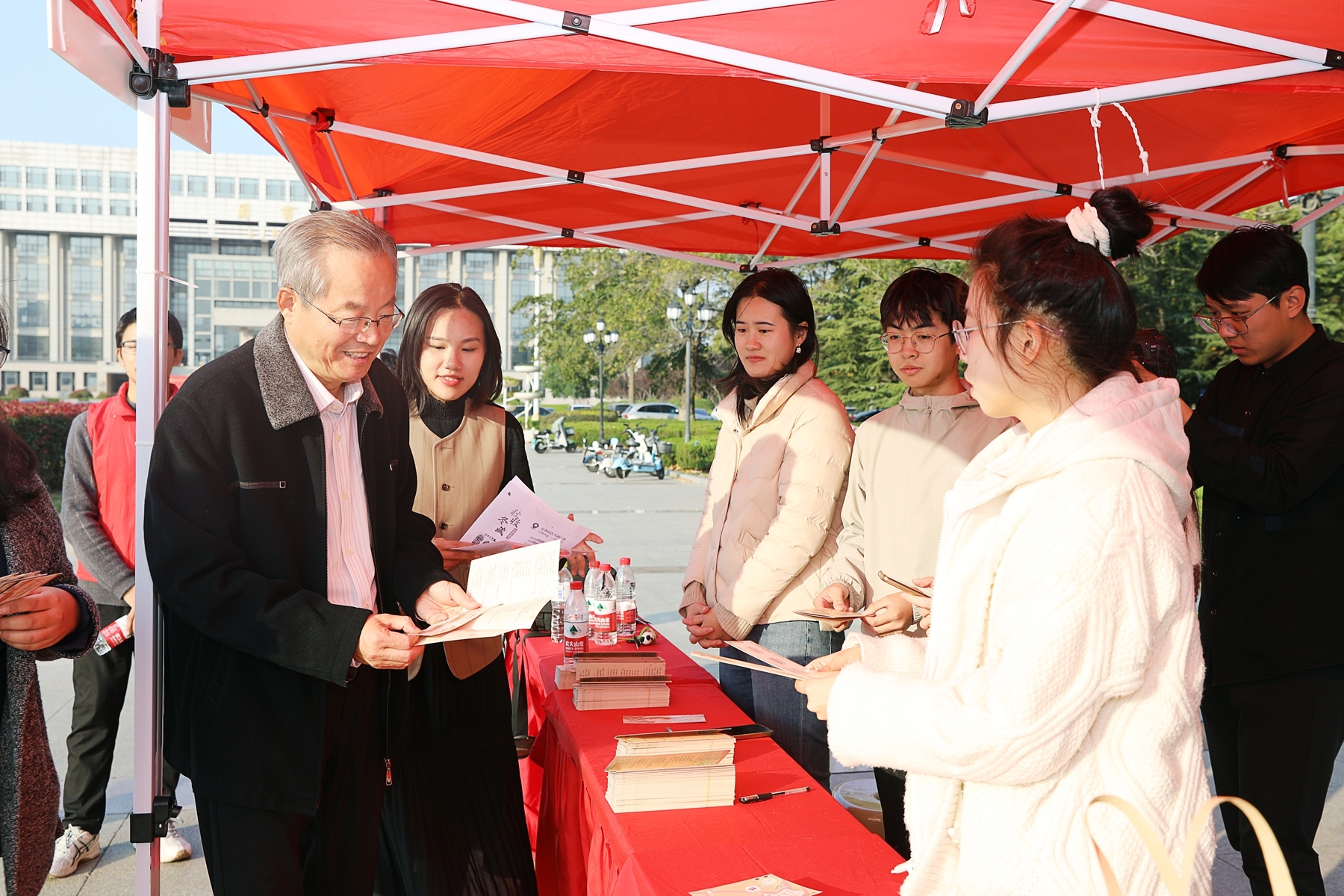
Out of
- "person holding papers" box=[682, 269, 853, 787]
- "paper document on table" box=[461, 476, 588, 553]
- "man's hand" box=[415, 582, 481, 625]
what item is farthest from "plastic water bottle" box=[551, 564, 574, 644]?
"man's hand" box=[415, 582, 481, 625]

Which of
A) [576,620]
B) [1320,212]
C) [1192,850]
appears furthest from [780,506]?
[1320,212]

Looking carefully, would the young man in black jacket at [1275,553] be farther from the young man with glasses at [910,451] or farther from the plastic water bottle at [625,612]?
the plastic water bottle at [625,612]

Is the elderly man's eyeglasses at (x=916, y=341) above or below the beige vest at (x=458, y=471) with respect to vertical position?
above

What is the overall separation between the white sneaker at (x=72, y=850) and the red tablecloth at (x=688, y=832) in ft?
5.95

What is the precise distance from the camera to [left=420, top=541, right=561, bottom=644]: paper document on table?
1669mm

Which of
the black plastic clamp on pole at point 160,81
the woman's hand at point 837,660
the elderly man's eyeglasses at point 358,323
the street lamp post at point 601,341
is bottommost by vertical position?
the woman's hand at point 837,660

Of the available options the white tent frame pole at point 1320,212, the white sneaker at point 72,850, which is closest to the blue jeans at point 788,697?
the white sneaker at point 72,850

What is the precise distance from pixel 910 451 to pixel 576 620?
126 cm

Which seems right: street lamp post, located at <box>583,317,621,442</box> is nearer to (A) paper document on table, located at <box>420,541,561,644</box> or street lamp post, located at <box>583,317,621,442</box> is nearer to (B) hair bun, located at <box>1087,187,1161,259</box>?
(A) paper document on table, located at <box>420,541,561,644</box>

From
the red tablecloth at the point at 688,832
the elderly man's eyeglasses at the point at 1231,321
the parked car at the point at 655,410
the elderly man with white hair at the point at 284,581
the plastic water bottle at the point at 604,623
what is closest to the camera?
the red tablecloth at the point at 688,832

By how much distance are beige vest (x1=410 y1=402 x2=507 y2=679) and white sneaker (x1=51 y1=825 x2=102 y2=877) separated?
1.81m

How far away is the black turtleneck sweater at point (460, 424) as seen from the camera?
289 cm

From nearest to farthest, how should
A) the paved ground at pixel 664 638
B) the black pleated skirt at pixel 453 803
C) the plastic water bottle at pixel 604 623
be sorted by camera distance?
the black pleated skirt at pixel 453 803 → the plastic water bottle at pixel 604 623 → the paved ground at pixel 664 638

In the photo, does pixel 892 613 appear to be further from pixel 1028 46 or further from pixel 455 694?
pixel 1028 46
